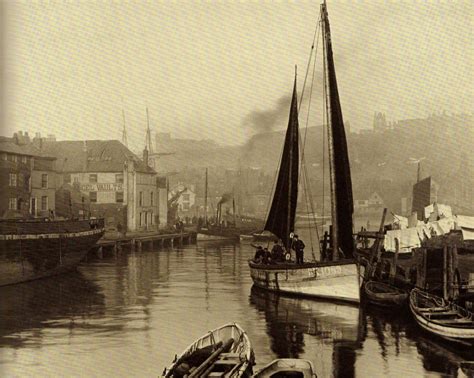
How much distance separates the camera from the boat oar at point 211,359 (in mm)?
15477

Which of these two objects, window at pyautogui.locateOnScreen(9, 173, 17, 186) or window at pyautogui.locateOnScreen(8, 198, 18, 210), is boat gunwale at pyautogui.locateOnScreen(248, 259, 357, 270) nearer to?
window at pyautogui.locateOnScreen(9, 173, 17, 186)

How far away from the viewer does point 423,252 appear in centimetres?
3077

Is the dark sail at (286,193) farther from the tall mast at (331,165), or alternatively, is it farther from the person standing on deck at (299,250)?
the tall mast at (331,165)

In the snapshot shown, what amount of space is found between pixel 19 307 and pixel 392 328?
1929cm

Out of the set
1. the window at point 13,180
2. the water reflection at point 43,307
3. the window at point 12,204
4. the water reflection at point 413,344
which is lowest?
the water reflection at point 413,344

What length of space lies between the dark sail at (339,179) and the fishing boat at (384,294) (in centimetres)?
211

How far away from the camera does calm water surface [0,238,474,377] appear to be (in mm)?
20594

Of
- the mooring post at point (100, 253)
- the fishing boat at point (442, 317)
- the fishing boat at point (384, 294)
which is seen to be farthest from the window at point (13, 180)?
the fishing boat at point (442, 317)

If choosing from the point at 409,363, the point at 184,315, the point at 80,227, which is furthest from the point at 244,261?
the point at 409,363

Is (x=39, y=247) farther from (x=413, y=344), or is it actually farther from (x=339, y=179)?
(x=413, y=344)

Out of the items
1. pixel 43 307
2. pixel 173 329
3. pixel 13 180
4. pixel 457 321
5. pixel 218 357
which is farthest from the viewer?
pixel 13 180

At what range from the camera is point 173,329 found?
1044 inches

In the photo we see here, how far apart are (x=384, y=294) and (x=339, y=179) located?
6.68m

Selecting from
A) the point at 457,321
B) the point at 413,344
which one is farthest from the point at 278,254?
the point at 457,321
